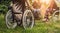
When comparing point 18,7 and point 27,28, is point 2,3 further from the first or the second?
point 27,28

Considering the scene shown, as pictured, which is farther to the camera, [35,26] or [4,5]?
[35,26]

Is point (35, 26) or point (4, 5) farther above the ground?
point (4, 5)

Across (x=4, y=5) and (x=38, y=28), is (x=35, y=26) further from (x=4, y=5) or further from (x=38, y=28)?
(x=4, y=5)

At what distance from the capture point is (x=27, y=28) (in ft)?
11.0

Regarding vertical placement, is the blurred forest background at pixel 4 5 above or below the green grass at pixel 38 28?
above

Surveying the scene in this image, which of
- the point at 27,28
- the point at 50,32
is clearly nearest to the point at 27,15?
the point at 27,28

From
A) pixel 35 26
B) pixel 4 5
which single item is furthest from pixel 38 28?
pixel 4 5

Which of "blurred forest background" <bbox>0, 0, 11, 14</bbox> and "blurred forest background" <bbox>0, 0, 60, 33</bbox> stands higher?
"blurred forest background" <bbox>0, 0, 11, 14</bbox>

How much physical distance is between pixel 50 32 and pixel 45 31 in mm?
86

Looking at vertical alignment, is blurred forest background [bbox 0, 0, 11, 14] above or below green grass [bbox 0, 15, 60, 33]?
above

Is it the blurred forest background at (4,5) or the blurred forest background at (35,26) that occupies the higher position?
the blurred forest background at (4,5)

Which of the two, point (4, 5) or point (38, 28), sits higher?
point (4, 5)

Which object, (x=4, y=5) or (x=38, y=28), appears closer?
(x=4, y=5)

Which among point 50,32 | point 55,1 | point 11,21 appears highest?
point 55,1
